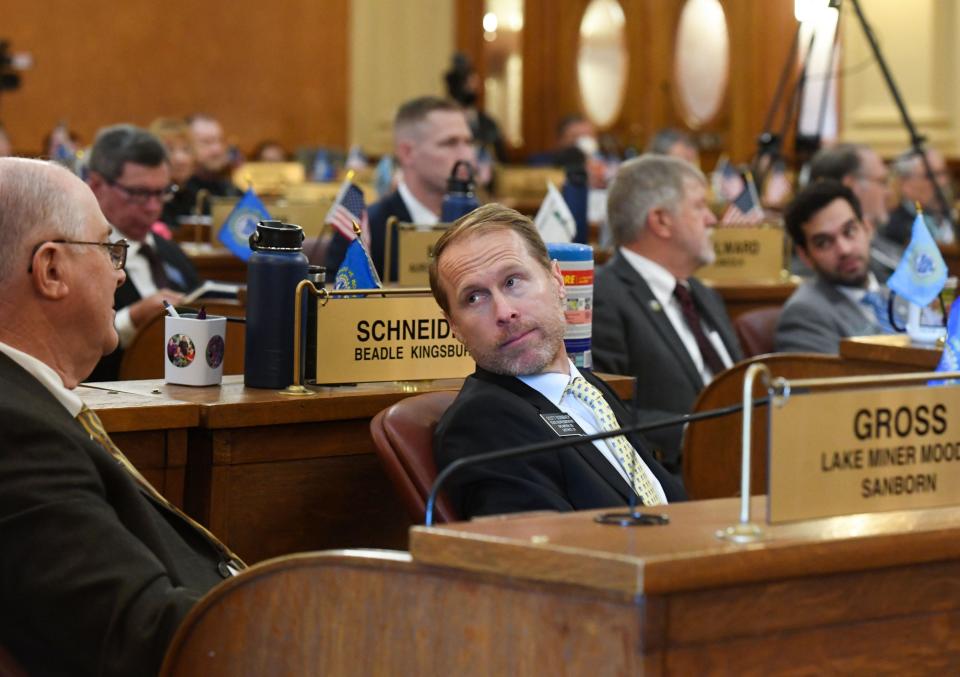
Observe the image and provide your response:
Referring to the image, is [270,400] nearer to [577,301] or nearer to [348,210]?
[577,301]

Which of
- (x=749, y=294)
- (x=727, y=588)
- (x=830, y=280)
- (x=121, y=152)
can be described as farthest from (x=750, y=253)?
(x=727, y=588)

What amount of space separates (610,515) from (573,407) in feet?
3.34

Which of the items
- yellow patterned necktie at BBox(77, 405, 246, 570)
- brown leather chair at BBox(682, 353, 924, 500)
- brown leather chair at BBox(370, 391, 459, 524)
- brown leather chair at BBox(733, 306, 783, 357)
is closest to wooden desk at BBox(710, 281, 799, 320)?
brown leather chair at BBox(733, 306, 783, 357)

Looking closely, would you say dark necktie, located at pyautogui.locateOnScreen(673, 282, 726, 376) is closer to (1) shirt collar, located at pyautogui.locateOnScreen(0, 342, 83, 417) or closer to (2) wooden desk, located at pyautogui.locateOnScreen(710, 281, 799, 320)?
(2) wooden desk, located at pyautogui.locateOnScreen(710, 281, 799, 320)

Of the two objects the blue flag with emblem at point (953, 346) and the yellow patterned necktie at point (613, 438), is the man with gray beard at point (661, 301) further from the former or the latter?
the yellow patterned necktie at point (613, 438)

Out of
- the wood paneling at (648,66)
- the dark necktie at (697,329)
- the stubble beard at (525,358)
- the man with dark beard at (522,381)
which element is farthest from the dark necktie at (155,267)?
the wood paneling at (648,66)

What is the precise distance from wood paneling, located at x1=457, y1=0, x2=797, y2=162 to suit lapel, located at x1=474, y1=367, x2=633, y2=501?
9694mm

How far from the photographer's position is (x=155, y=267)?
483 centimetres

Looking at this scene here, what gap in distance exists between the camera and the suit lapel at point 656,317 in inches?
157

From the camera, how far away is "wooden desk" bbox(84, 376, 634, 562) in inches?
94.7

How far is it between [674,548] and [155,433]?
1219 millimetres

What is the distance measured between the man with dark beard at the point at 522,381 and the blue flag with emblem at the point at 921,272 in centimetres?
115

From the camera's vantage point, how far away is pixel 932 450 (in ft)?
4.93

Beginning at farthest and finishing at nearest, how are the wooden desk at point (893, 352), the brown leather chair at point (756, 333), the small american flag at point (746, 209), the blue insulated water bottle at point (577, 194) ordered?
the small american flag at point (746, 209)
the blue insulated water bottle at point (577, 194)
the brown leather chair at point (756, 333)
the wooden desk at point (893, 352)
